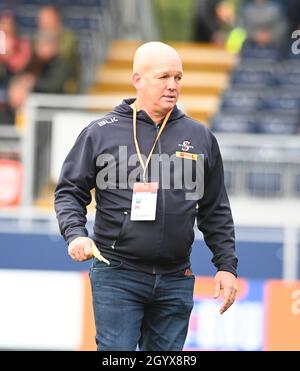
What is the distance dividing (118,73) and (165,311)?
11.7 meters

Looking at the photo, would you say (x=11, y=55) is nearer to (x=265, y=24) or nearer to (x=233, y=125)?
(x=233, y=125)

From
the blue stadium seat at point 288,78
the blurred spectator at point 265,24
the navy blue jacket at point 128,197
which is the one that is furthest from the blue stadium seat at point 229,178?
the navy blue jacket at point 128,197

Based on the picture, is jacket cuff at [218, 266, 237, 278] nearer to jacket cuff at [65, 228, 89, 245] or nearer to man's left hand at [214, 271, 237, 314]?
man's left hand at [214, 271, 237, 314]

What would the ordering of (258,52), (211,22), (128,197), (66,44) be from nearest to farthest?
(128,197)
(66,44)
(258,52)
(211,22)

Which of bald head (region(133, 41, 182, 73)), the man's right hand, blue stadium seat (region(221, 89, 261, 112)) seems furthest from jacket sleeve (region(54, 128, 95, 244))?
blue stadium seat (region(221, 89, 261, 112))

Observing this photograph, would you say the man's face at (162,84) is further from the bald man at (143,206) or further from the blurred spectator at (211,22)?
the blurred spectator at (211,22)

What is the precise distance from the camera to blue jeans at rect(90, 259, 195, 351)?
6180 mm

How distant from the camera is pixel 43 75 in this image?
48.3 ft

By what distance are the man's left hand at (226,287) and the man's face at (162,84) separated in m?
0.90

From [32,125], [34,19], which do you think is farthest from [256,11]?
[32,125]

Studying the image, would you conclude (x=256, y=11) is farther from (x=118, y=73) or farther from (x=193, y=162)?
(x=193, y=162)

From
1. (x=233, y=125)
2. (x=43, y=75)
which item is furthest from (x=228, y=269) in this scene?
(x=43, y=75)

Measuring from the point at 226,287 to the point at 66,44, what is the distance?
9089mm

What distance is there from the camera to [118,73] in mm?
17703
